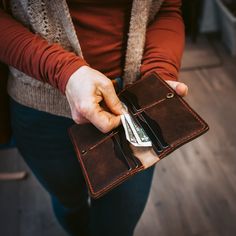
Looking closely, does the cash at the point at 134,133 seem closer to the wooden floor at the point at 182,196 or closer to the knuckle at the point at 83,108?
the knuckle at the point at 83,108

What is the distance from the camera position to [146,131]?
60 centimetres

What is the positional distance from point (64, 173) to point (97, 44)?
0.35 m

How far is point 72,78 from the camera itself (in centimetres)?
58

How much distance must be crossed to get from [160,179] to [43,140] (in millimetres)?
820

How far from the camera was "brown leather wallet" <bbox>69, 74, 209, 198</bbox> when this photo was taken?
0.58 m

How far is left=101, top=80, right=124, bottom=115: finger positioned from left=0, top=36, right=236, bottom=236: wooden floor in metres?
0.84

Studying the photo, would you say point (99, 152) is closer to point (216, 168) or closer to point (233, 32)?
point (216, 168)

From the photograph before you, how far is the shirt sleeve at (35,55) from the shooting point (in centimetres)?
60

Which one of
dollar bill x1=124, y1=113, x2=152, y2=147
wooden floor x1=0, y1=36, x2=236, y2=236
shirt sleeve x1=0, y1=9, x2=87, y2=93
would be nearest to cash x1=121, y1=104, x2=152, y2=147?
dollar bill x1=124, y1=113, x2=152, y2=147

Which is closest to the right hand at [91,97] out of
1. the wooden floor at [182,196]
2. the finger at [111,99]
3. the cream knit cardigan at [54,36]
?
the finger at [111,99]

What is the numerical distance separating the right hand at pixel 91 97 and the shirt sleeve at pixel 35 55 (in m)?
0.02

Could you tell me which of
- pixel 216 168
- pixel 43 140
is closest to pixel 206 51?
pixel 216 168

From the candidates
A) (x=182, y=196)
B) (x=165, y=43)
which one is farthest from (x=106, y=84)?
(x=182, y=196)

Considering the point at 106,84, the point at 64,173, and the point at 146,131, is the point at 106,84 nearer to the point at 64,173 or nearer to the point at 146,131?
the point at 146,131
